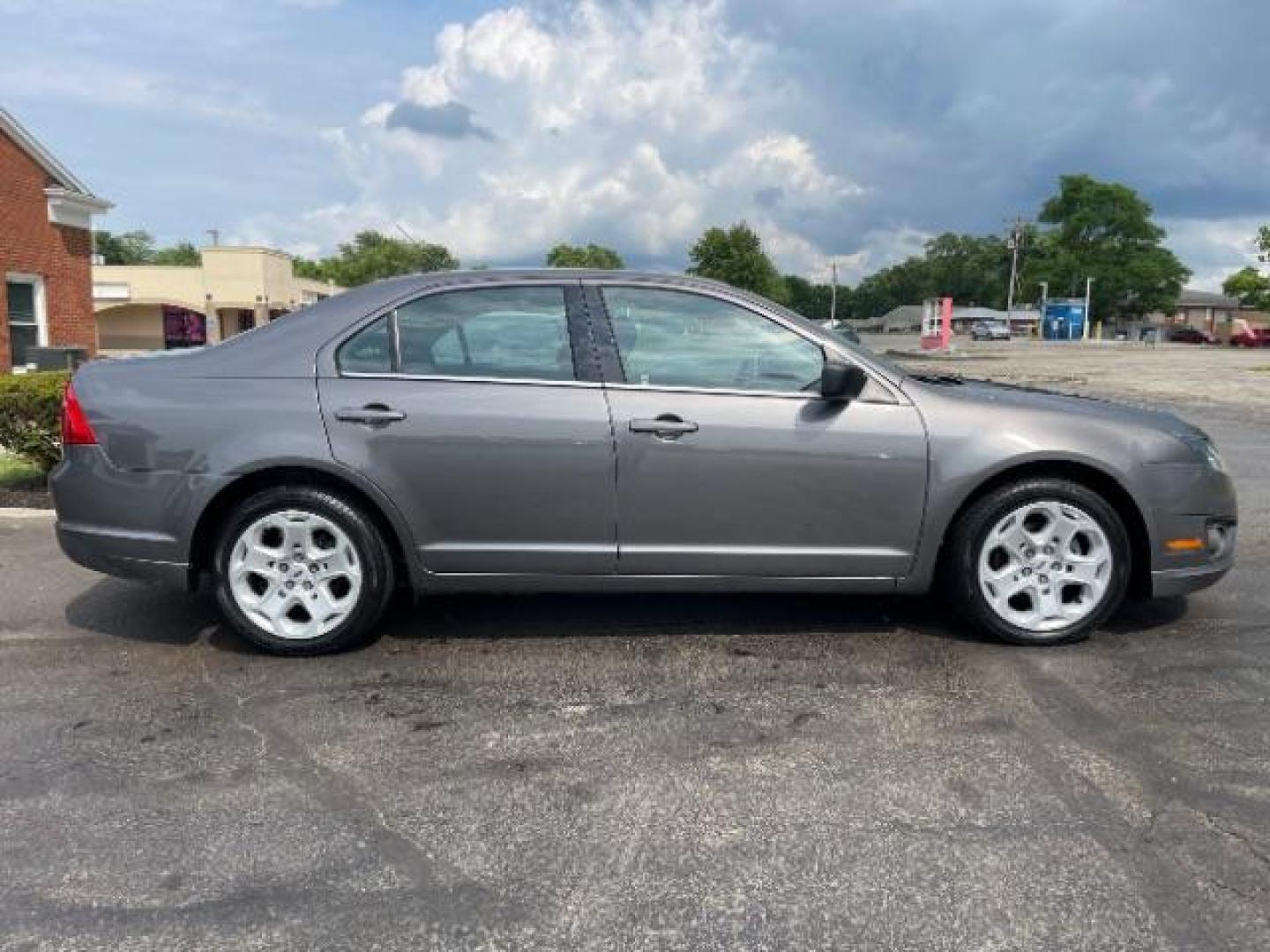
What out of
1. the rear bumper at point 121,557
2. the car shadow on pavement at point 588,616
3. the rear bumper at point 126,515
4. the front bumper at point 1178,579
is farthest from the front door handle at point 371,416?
the front bumper at point 1178,579

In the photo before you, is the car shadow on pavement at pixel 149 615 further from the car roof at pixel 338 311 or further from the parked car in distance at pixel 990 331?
the parked car in distance at pixel 990 331

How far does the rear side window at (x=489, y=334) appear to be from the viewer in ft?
13.6

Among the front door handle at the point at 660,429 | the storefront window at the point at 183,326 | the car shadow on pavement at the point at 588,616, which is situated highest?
the storefront window at the point at 183,326

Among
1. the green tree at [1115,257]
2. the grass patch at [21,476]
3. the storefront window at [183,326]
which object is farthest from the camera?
the green tree at [1115,257]

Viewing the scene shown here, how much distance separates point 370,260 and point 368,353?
9406cm

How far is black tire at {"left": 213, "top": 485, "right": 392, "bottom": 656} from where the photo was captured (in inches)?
161

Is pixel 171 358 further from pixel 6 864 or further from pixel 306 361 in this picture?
pixel 6 864

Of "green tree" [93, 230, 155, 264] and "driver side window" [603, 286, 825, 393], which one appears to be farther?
"green tree" [93, 230, 155, 264]

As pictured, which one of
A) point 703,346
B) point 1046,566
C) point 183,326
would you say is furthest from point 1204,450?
point 183,326

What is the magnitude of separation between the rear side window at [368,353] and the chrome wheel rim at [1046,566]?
263 cm

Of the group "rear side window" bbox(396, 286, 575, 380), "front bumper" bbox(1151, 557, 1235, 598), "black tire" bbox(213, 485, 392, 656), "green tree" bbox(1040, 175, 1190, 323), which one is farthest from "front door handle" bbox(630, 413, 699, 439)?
"green tree" bbox(1040, 175, 1190, 323)

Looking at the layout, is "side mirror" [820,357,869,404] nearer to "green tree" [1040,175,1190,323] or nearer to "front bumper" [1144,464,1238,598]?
"front bumper" [1144,464,1238,598]

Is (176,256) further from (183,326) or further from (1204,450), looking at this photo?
(1204,450)

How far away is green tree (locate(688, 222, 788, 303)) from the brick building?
→ 2432 inches
